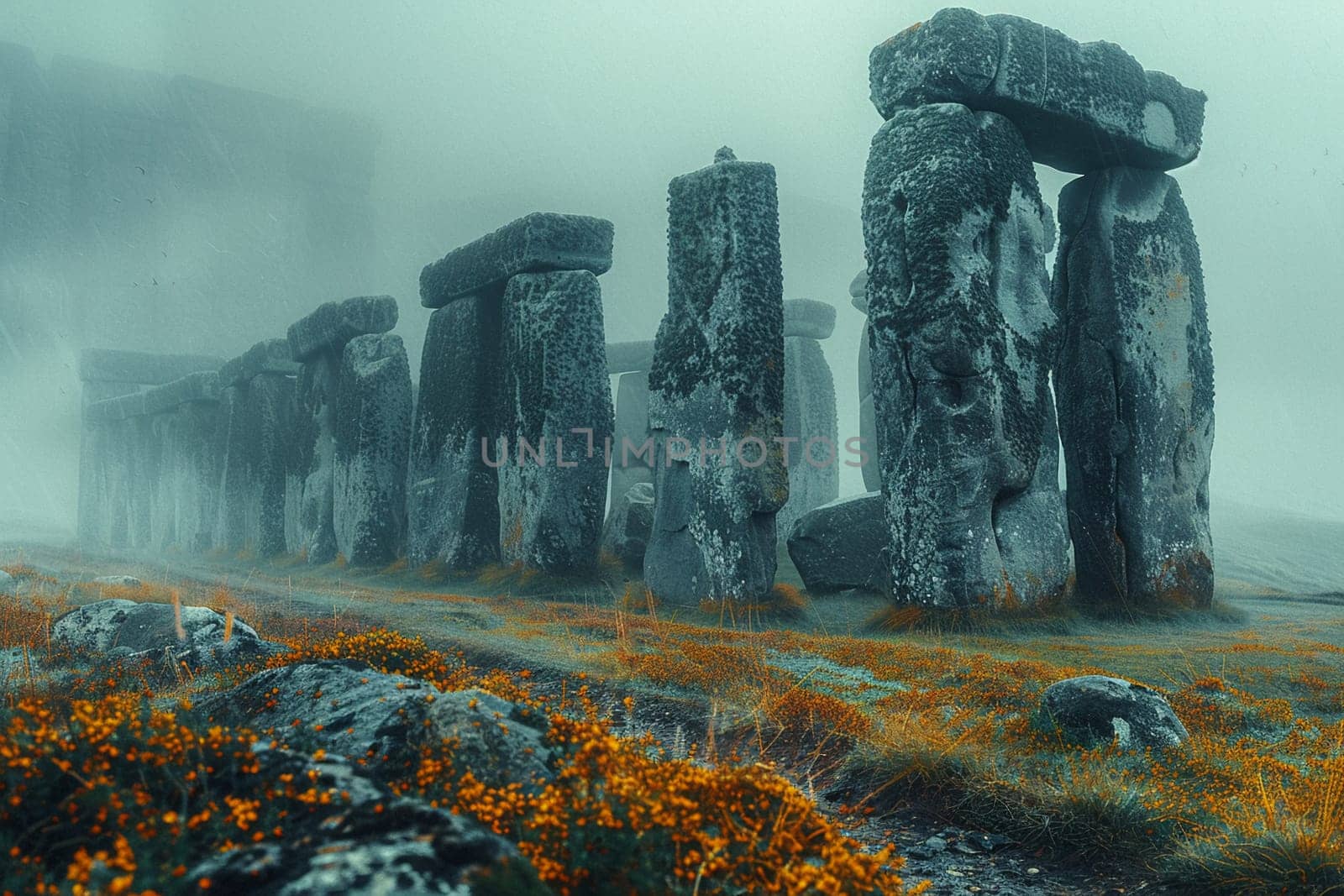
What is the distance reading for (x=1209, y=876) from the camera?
268cm

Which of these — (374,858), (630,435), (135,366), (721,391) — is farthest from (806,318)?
(135,366)

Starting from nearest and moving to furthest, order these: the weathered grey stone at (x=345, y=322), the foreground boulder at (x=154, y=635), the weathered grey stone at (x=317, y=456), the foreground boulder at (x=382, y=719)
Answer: the foreground boulder at (x=382, y=719), the foreground boulder at (x=154, y=635), the weathered grey stone at (x=345, y=322), the weathered grey stone at (x=317, y=456)

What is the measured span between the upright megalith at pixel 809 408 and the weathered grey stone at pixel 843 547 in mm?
5993

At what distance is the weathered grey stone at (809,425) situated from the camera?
627 inches

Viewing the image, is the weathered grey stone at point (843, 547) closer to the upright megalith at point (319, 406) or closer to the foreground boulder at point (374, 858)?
the upright megalith at point (319, 406)

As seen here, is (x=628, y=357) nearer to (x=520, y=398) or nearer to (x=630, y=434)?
(x=630, y=434)

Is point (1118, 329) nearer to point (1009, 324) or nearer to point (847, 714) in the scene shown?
point (1009, 324)

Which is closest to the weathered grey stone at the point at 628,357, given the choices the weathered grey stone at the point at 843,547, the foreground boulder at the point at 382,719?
the weathered grey stone at the point at 843,547

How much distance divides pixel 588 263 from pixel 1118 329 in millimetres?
4988

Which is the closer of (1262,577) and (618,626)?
(618,626)

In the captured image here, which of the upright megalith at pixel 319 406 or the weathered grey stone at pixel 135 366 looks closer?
the upright megalith at pixel 319 406

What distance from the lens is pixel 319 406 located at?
1470 cm

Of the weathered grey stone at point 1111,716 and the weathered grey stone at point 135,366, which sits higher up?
the weathered grey stone at point 135,366

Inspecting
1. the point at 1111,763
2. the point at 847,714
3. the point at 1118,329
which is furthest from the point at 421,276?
the point at 1111,763
